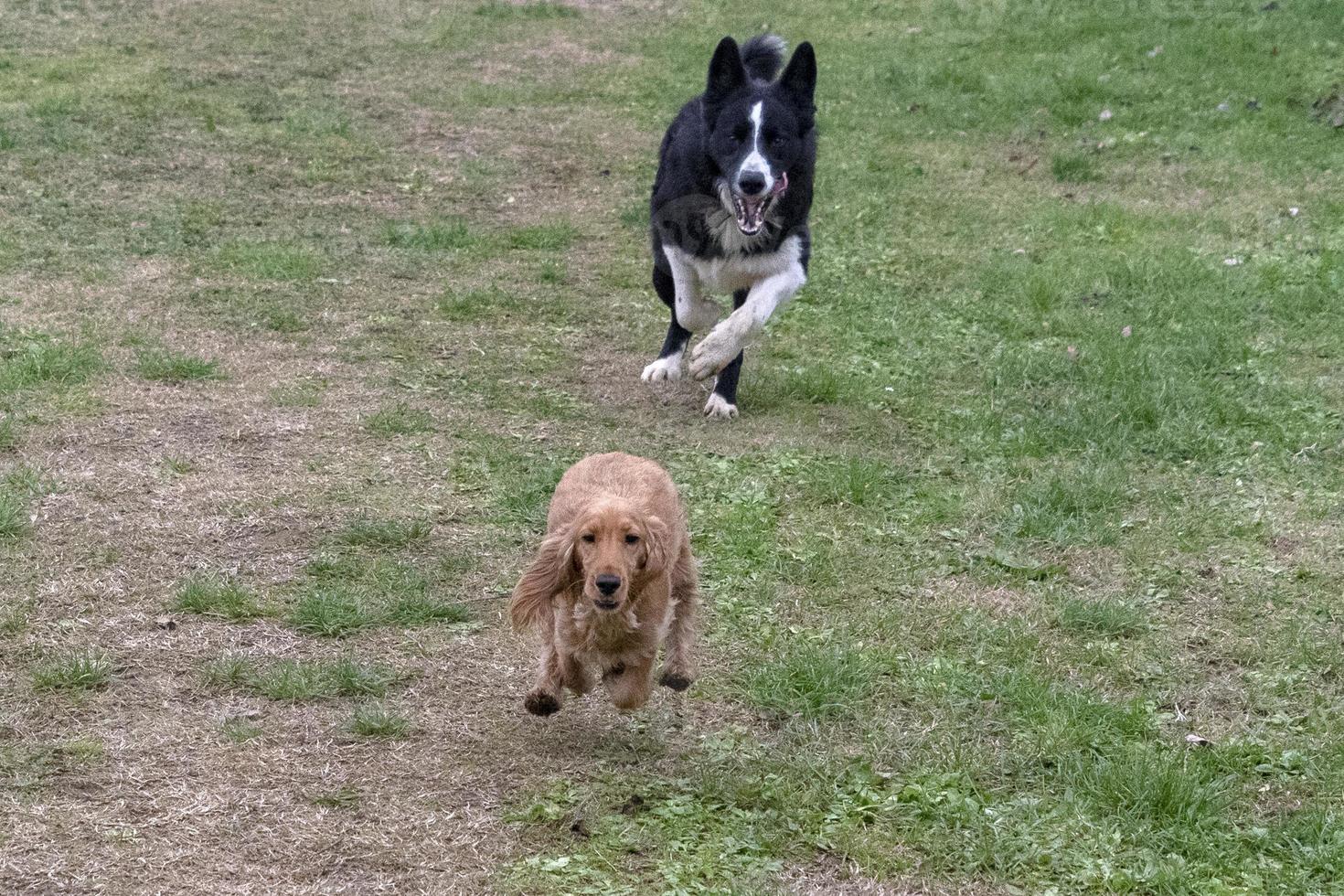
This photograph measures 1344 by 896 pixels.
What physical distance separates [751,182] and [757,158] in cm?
13

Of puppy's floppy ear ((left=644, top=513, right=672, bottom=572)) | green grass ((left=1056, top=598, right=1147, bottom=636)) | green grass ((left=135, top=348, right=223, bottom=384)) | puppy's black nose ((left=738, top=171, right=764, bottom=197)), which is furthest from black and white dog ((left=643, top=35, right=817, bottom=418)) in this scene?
puppy's floppy ear ((left=644, top=513, right=672, bottom=572))

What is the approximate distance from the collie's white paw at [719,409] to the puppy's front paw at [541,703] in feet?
9.78

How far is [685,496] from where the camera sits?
6.12 m

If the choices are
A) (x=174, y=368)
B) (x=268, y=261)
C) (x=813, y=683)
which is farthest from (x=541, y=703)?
(x=268, y=261)

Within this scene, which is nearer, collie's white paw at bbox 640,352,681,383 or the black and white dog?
the black and white dog

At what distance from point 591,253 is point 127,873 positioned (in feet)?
21.5

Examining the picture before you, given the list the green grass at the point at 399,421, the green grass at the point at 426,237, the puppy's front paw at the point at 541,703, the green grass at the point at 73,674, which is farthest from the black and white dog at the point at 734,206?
the green grass at the point at 73,674

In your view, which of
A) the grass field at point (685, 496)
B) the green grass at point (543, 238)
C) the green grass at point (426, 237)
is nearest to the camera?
the grass field at point (685, 496)

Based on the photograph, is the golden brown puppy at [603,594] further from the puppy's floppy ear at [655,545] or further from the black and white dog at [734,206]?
the black and white dog at [734,206]

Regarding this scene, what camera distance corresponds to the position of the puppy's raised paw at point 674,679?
442cm

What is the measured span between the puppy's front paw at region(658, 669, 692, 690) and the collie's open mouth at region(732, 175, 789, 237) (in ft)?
10.1

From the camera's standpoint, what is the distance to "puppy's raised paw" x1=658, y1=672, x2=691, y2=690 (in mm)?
4422

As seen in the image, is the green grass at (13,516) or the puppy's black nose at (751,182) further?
the puppy's black nose at (751,182)

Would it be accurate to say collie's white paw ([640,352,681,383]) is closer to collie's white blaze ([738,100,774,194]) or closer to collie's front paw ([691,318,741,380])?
collie's front paw ([691,318,741,380])
